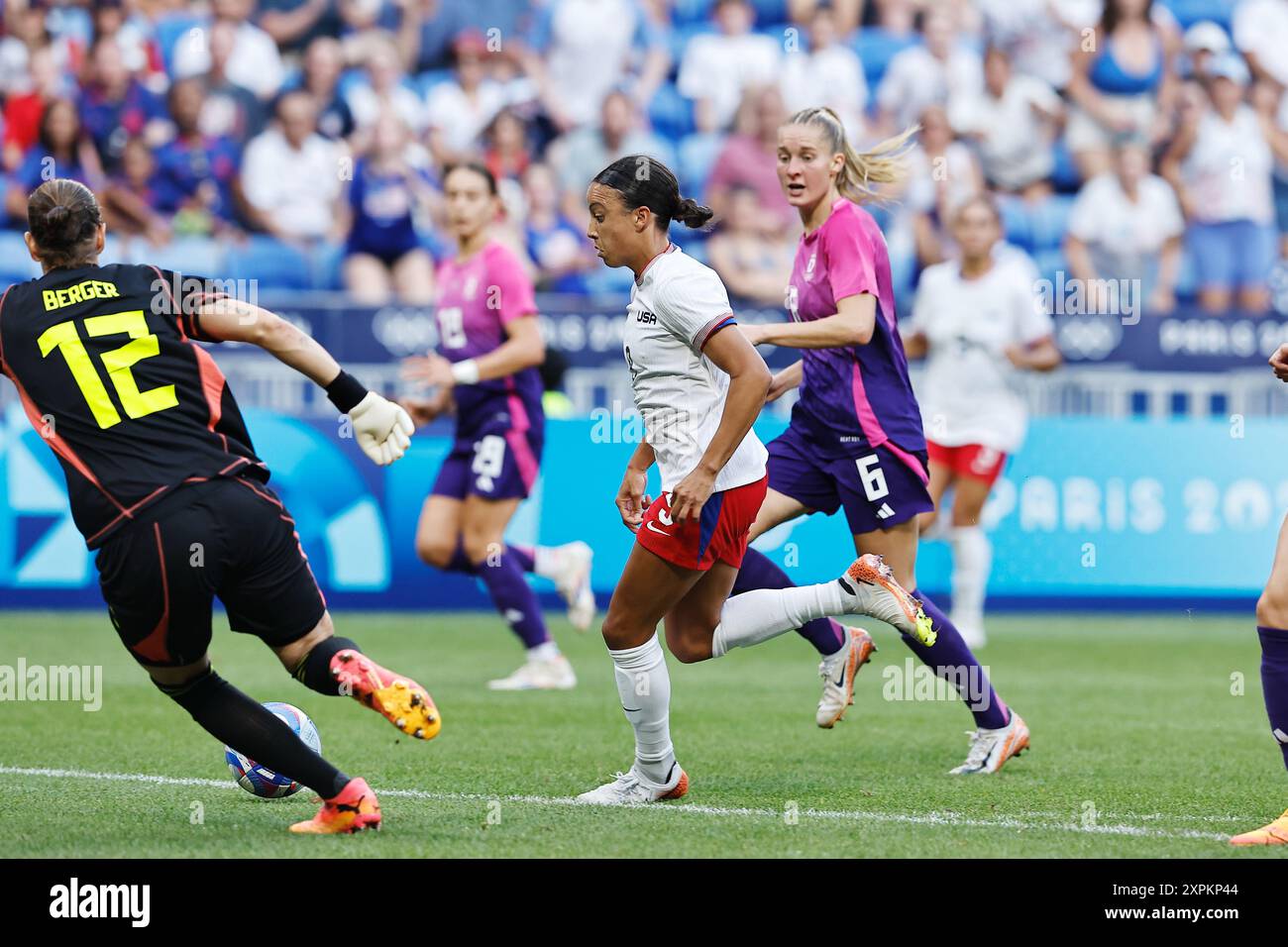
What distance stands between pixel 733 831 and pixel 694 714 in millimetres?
3141

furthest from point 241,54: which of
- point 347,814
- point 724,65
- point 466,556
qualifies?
point 347,814

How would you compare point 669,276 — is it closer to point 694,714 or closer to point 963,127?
point 694,714

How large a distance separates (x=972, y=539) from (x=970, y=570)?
0.67ft

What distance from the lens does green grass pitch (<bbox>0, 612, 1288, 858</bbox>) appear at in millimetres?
5438

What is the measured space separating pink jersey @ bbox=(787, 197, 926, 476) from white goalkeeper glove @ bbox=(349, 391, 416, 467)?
2.01 m

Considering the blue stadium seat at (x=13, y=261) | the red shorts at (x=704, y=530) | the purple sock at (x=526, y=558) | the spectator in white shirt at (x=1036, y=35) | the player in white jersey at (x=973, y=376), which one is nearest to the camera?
the red shorts at (x=704, y=530)

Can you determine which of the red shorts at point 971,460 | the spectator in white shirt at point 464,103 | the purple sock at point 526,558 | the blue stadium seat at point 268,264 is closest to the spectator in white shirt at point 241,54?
the spectator in white shirt at point 464,103

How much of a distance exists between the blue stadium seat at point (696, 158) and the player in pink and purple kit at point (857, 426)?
10404 millimetres

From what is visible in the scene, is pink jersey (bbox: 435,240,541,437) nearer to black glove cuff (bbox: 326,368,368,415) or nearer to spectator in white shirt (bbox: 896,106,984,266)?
black glove cuff (bbox: 326,368,368,415)

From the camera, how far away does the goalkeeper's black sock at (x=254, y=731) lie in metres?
5.39

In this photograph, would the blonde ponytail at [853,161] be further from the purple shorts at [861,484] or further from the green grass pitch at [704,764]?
the green grass pitch at [704,764]

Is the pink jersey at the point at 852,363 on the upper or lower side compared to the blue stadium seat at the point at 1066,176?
lower

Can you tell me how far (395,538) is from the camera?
42.2 feet

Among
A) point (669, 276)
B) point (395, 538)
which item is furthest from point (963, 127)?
point (669, 276)
